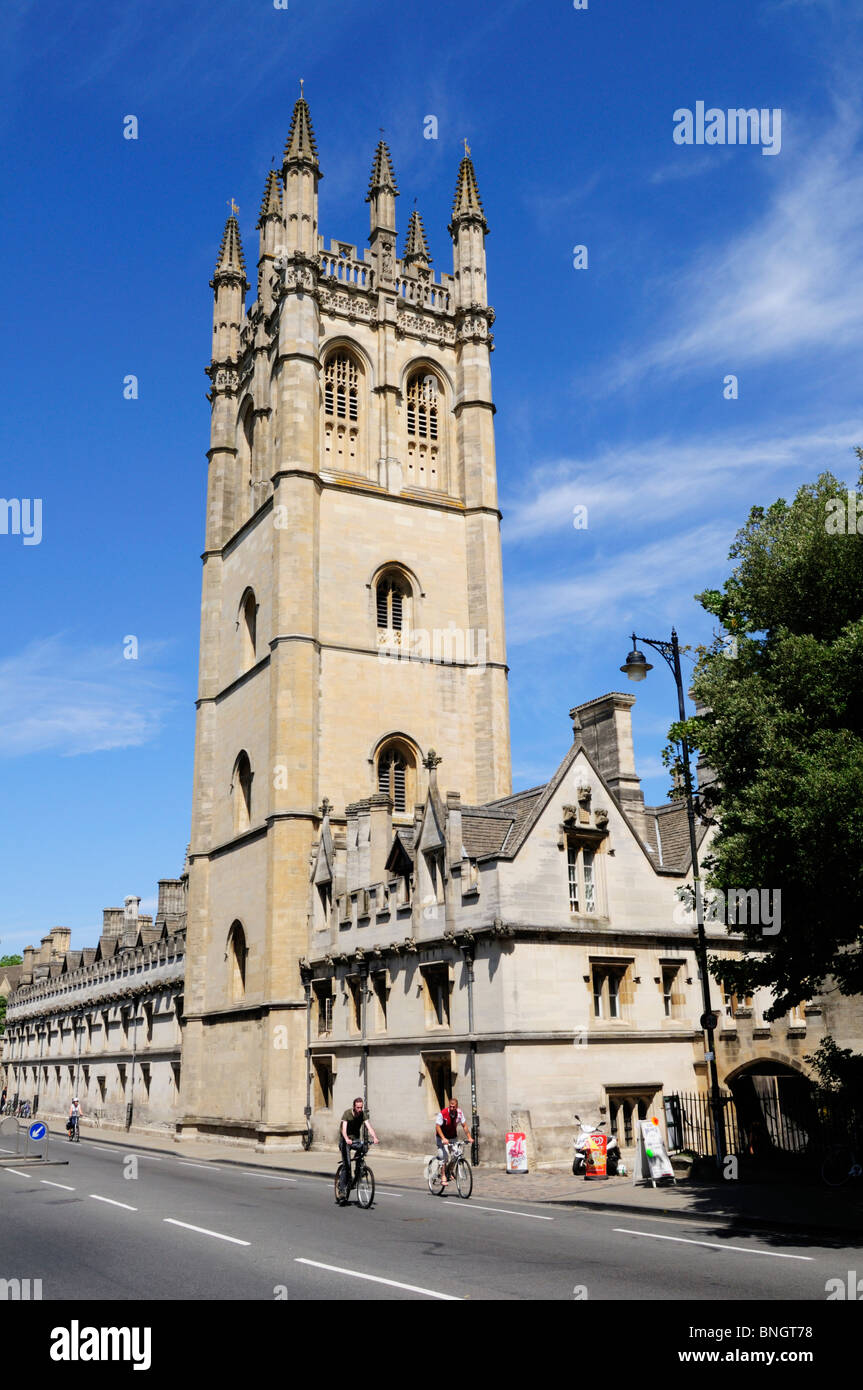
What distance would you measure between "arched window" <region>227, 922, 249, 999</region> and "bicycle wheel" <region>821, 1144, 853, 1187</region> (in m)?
25.2

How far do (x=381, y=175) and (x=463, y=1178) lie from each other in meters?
→ 42.7

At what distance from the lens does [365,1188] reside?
60.8 ft

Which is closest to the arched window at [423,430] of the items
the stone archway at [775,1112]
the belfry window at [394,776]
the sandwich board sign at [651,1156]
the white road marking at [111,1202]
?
the belfry window at [394,776]

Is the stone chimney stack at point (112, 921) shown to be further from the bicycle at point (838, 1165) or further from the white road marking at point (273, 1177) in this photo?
the bicycle at point (838, 1165)

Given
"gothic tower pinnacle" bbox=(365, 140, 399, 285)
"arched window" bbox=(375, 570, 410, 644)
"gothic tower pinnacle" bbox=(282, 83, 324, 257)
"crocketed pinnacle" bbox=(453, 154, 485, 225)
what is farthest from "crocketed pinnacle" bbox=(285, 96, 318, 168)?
"arched window" bbox=(375, 570, 410, 644)

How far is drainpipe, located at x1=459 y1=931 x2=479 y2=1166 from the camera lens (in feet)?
82.7

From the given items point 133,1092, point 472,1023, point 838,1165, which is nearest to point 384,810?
point 472,1023

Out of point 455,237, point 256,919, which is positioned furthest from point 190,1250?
point 455,237

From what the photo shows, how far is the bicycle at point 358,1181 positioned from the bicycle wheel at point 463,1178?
2450mm

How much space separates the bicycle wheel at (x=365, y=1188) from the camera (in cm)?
1838

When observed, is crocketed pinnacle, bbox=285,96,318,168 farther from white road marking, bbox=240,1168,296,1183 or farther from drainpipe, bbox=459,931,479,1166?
white road marking, bbox=240,1168,296,1183

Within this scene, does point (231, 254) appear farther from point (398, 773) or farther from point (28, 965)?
point (28, 965)
